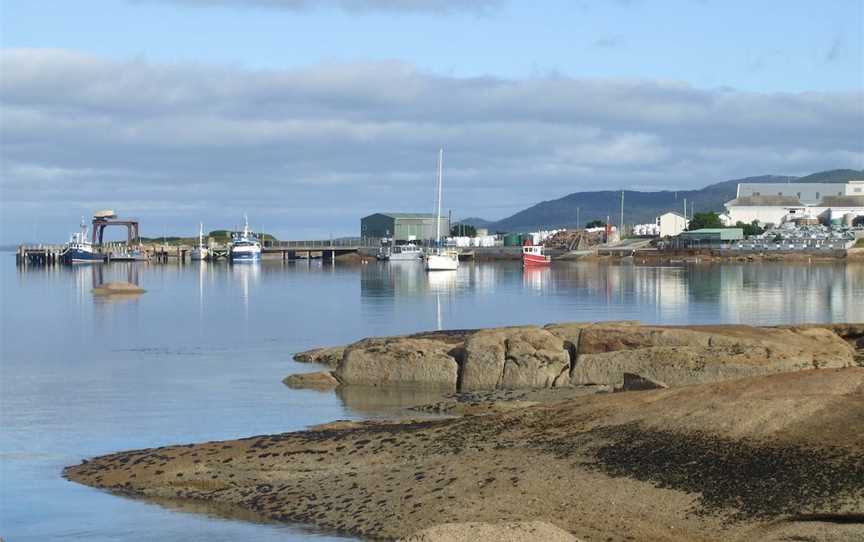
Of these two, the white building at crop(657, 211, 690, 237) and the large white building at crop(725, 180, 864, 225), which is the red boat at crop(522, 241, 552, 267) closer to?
the white building at crop(657, 211, 690, 237)

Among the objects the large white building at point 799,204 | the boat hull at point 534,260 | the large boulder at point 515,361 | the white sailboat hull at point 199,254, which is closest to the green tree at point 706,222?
the large white building at point 799,204

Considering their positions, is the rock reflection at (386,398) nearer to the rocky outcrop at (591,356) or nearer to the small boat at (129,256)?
the rocky outcrop at (591,356)

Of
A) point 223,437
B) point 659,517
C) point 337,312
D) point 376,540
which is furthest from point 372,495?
point 337,312

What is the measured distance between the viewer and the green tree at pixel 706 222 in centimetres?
17725

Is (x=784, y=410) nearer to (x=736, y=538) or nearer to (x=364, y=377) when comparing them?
(x=736, y=538)

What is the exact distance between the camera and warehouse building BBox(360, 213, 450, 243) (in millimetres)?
191125

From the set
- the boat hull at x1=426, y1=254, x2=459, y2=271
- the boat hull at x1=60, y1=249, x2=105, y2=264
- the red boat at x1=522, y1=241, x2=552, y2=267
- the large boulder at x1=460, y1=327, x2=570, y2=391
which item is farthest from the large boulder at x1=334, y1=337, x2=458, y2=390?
the boat hull at x1=60, y1=249, x2=105, y2=264

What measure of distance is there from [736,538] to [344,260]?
165026mm

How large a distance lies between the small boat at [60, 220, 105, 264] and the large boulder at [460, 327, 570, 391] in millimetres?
145319

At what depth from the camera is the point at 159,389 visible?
33.0 meters

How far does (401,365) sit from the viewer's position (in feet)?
102

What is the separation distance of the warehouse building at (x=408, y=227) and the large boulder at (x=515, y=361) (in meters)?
157

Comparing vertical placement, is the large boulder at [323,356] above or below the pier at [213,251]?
below

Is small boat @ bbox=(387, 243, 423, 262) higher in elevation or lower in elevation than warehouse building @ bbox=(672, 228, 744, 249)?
lower
